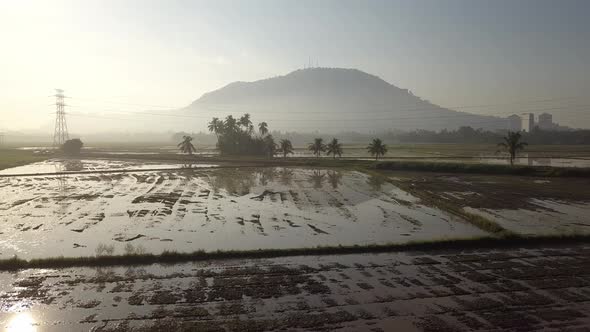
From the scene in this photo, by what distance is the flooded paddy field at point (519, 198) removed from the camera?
1513cm

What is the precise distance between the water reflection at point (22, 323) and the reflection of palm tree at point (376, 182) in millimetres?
19461

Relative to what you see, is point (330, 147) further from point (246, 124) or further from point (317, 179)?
point (317, 179)

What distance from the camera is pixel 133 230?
14367 millimetres

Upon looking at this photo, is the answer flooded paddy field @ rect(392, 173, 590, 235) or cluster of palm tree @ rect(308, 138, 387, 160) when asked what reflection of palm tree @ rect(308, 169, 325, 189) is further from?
cluster of palm tree @ rect(308, 138, 387, 160)

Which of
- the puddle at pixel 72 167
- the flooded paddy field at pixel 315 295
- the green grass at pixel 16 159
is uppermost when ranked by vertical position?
the green grass at pixel 16 159

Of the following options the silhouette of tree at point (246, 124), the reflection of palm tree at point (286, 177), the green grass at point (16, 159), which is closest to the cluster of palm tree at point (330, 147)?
the silhouette of tree at point (246, 124)

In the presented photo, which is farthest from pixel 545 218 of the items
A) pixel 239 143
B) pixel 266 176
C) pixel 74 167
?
pixel 239 143

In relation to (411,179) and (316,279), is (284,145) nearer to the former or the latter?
(411,179)

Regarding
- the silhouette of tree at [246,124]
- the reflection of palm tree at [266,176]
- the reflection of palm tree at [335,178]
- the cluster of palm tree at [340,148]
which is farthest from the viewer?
the silhouette of tree at [246,124]

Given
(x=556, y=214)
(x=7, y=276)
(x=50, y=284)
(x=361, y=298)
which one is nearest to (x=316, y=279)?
(x=361, y=298)

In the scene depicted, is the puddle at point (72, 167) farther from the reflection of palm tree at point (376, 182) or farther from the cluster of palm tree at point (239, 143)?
the reflection of palm tree at point (376, 182)

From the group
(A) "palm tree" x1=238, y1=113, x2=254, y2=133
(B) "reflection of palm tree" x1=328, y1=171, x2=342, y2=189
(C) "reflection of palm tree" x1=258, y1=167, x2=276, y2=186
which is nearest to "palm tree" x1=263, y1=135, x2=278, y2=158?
(A) "palm tree" x1=238, y1=113, x2=254, y2=133

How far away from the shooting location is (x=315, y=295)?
875 cm

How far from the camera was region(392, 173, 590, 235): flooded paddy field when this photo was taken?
1513 cm
